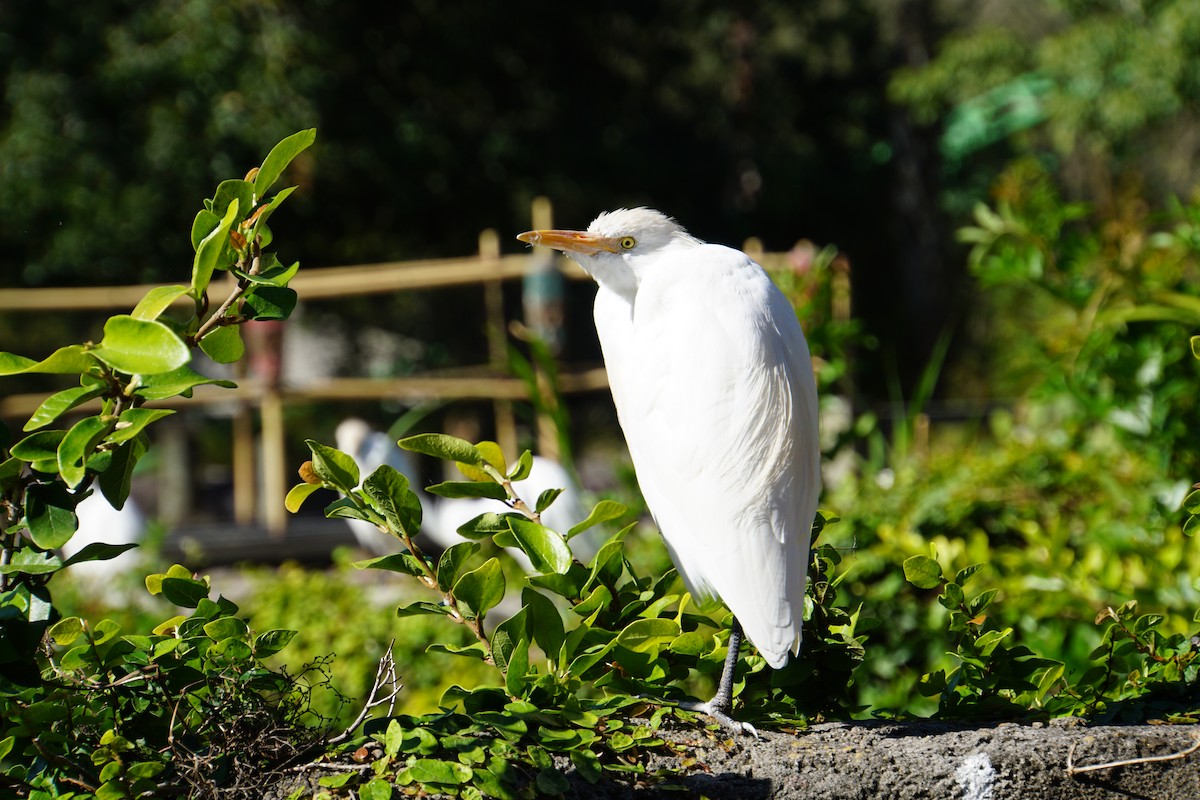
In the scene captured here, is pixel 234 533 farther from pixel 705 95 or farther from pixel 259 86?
pixel 705 95

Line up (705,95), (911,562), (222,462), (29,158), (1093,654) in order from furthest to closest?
(705,95) → (29,158) → (222,462) → (1093,654) → (911,562)

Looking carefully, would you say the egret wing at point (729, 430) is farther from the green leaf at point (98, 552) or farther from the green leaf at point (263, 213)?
the green leaf at point (98, 552)

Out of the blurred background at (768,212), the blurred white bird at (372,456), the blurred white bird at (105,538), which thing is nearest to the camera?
the blurred background at (768,212)

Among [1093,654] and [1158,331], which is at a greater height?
[1158,331]

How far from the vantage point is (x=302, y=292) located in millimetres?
6953

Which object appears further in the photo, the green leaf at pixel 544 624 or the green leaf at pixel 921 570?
the green leaf at pixel 921 570

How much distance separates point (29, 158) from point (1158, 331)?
985 cm

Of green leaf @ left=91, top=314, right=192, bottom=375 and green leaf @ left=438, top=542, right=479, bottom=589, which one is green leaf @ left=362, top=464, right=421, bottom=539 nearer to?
green leaf @ left=438, top=542, right=479, bottom=589

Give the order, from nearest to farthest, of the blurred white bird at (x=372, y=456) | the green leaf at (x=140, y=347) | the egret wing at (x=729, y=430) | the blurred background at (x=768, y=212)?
the green leaf at (x=140, y=347)
the egret wing at (x=729, y=430)
the blurred background at (x=768, y=212)
the blurred white bird at (x=372, y=456)

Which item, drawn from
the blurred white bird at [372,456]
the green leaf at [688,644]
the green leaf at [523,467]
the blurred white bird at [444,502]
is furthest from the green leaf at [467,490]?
the blurred white bird at [372,456]

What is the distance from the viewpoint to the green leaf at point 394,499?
1.08 metres

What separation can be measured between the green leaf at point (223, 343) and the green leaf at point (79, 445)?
10 cm

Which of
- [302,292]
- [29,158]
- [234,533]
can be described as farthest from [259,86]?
[234,533]

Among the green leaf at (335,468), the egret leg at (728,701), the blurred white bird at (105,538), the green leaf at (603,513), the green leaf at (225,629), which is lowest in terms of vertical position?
the blurred white bird at (105,538)
